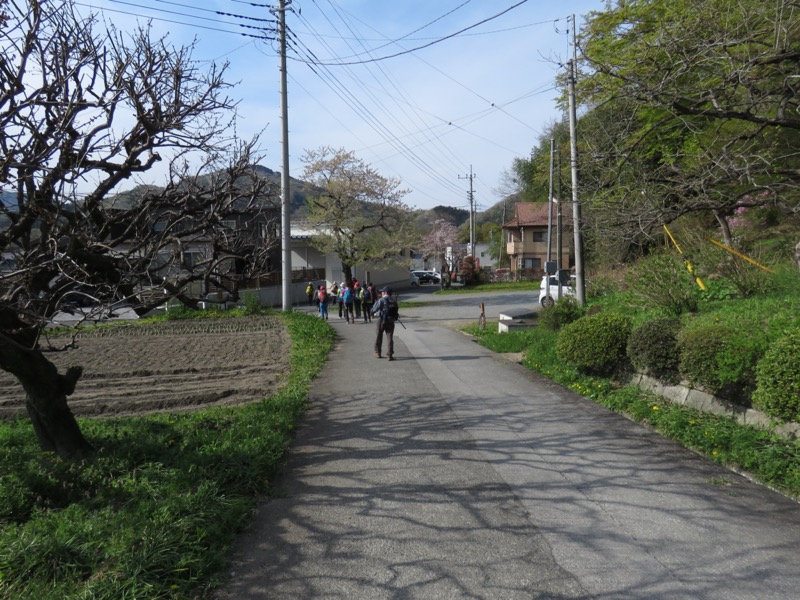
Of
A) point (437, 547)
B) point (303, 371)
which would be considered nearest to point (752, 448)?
point (437, 547)

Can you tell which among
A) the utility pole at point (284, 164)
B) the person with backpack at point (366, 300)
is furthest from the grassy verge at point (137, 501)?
the person with backpack at point (366, 300)

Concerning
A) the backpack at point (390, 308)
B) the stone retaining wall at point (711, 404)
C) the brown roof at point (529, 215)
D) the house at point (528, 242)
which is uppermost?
the brown roof at point (529, 215)

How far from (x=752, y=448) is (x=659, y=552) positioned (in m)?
2.50

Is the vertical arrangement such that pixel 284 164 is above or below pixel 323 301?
above

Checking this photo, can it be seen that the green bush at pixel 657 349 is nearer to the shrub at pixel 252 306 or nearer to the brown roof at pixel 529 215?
the shrub at pixel 252 306

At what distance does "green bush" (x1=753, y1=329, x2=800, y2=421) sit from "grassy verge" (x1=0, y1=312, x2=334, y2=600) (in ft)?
16.7

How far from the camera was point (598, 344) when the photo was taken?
10.7m

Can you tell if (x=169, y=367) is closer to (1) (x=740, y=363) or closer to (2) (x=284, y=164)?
(2) (x=284, y=164)

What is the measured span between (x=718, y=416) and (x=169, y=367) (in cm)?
1108

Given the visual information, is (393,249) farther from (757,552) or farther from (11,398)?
(757,552)

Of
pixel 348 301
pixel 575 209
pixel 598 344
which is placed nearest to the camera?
pixel 598 344

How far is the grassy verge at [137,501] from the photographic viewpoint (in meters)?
4.11

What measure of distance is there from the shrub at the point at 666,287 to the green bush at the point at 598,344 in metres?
1.76

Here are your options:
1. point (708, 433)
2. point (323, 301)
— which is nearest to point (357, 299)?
point (323, 301)
